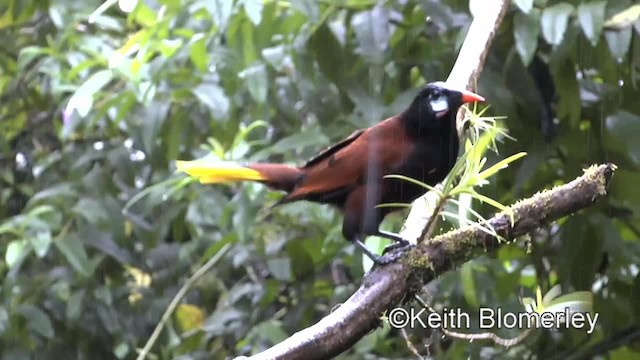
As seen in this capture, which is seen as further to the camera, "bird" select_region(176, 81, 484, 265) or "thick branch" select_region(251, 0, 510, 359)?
"bird" select_region(176, 81, 484, 265)

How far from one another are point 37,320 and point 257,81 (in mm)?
438

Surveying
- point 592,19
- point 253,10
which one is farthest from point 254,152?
point 592,19

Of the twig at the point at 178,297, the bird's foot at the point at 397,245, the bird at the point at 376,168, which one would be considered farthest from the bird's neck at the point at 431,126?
the twig at the point at 178,297

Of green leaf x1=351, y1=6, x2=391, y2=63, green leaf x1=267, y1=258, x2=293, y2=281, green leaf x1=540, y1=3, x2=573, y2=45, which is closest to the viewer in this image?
green leaf x1=540, y1=3, x2=573, y2=45

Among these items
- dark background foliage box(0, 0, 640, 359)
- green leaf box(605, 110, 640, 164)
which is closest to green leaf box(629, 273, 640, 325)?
dark background foliage box(0, 0, 640, 359)

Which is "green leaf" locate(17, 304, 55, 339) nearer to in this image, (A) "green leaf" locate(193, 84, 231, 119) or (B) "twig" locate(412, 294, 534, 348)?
(A) "green leaf" locate(193, 84, 231, 119)

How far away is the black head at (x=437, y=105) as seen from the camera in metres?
0.73

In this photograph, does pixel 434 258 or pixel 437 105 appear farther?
pixel 437 105

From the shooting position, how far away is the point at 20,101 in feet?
4.49

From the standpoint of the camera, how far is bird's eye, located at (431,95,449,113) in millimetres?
734

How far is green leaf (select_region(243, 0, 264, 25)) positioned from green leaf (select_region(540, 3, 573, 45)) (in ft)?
0.92

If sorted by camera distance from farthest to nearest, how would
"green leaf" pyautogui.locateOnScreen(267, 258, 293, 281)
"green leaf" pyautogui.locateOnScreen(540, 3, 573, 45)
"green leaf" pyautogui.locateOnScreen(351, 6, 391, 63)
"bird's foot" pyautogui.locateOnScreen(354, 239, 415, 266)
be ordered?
"green leaf" pyautogui.locateOnScreen(267, 258, 293, 281)
"green leaf" pyautogui.locateOnScreen(351, 6, 391, 63)
"green leaf" pyautogui.locateOnScreen(540, 3, 573, 45)
"bird's foot" pyautogui.locateOnScreen(354, 239, 415, 266)

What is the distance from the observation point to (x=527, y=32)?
87 cm

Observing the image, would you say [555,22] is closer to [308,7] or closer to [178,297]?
[308,7]
